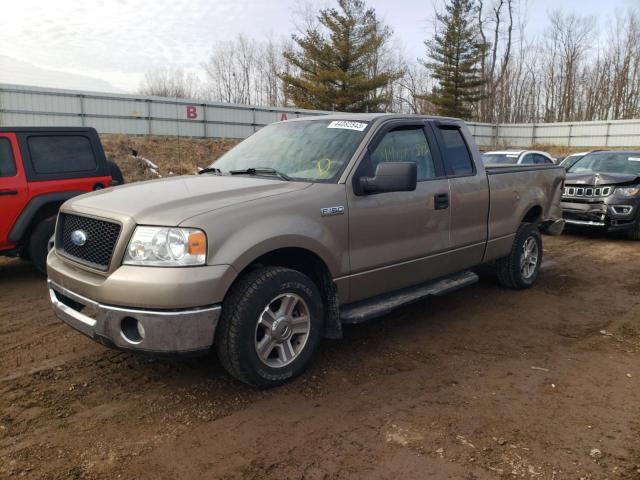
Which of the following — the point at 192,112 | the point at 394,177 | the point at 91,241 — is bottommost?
the point at 91,241

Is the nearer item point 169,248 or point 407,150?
point 169,248

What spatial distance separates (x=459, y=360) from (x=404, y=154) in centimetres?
180

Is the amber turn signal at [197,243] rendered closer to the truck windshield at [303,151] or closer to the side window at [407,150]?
the truck windshield at [303,151]

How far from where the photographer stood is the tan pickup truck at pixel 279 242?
2977 mm

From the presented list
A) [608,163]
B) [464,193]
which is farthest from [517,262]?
[608,163]

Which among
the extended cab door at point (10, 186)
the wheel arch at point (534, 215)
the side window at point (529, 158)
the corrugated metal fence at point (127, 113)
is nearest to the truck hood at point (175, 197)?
the extended cab door at point (10, 186)

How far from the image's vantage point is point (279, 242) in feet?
10.8

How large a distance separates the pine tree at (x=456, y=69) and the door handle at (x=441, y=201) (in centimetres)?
3962

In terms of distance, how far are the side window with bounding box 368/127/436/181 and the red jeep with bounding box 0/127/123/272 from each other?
14.1ft

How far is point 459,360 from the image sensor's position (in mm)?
3982

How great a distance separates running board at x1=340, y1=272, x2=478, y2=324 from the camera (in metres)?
3.81

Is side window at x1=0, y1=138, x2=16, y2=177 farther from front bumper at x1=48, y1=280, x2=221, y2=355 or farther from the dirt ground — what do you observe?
front bumper at x1=48, y1=280, x2=221, y2=355

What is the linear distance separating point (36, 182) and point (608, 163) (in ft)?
34.5

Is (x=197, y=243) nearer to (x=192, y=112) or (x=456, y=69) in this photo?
(x=192, y=112)
